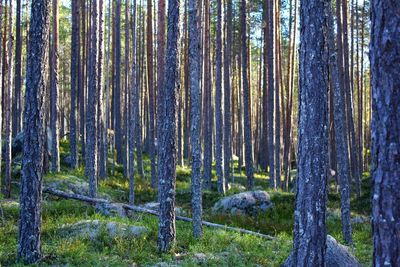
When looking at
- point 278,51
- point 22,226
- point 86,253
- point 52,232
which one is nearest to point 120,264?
point 86,253

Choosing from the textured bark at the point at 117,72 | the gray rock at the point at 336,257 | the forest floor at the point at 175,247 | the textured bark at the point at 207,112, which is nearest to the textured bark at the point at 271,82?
the textured bark at the point at 207,112

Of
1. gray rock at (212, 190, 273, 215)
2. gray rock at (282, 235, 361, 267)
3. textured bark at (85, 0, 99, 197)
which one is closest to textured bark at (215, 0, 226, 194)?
gray rock at (212, 190, 273, 215)

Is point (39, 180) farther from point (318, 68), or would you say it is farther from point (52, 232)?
point (318, 68)

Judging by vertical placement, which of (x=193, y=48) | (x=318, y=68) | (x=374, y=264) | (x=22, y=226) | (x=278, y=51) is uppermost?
(x=278, y=51)

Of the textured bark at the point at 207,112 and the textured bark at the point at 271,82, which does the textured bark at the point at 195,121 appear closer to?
the textured bark at the point at 271,82

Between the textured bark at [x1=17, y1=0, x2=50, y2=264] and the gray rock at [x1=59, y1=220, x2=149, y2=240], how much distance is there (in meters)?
1.58

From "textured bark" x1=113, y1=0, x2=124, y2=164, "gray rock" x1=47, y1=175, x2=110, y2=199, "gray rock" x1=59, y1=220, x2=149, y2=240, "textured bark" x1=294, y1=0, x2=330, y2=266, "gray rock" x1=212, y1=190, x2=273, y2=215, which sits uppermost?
"textured bark" x1=113, y1=0, x2=124, y2=164

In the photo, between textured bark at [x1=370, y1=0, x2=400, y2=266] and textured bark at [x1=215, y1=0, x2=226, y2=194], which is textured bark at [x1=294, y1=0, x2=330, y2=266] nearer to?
textured bark at [x1=370, y1=0, x2=400, y2=266]

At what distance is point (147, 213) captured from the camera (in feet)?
40.1

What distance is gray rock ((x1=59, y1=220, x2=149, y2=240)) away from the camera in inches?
355

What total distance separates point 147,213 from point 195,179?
309 centimetres

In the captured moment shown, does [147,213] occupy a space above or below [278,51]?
below

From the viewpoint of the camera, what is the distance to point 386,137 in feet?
11.2

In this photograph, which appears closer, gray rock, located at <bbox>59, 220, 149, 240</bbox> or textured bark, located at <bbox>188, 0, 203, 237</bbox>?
gray rock, located at <bbox>59, 220, 149, 240</bbox>
